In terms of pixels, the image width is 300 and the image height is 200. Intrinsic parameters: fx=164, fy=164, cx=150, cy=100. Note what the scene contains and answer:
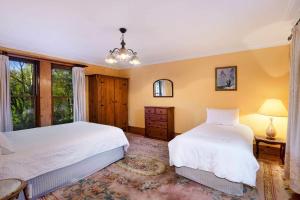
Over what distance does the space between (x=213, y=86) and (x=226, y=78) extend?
37cm

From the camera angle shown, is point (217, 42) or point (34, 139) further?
point (217, 42)

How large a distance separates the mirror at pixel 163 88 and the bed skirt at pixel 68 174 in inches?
97.9

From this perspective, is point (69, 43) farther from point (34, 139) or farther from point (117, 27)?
point (34, 139)

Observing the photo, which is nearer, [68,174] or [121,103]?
[68,174]

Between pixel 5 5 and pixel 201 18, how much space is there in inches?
100

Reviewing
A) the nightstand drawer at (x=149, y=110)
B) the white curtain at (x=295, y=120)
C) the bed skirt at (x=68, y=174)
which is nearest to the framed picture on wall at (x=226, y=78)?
the white curtain at (x=295, y=120)

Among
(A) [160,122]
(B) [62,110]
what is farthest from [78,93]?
(A) [160,122]

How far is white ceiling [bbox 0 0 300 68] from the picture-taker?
2025mm

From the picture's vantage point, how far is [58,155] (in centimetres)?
229

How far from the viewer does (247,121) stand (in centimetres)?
384

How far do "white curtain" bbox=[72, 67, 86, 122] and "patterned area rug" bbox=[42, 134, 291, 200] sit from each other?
2100 millimetres

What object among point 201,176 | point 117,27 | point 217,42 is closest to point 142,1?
point 117,27

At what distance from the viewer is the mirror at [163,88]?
5.07m

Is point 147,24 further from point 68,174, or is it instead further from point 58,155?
point 68,174
